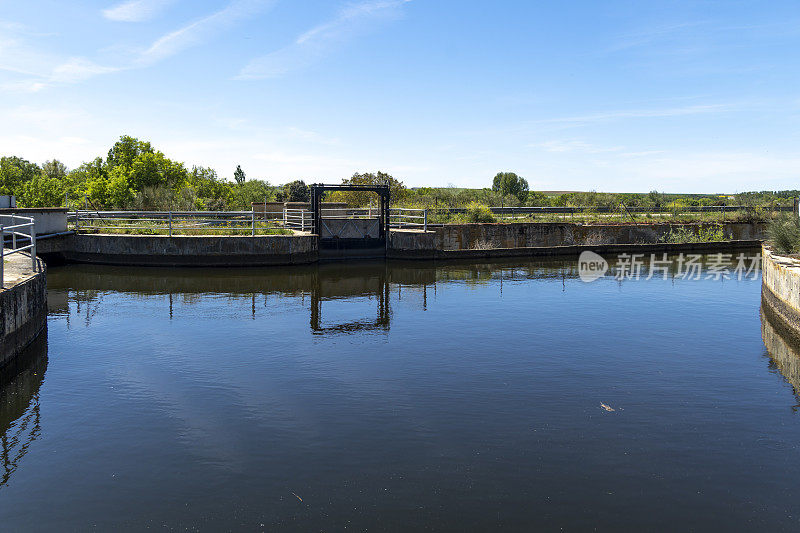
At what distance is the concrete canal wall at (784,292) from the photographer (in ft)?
47.3

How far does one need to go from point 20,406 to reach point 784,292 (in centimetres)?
1638

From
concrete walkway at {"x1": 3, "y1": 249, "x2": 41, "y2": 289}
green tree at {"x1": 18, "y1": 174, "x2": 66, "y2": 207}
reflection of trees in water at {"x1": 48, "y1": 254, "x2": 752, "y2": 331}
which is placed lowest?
reflection of trees in water at {"x1": 48, "y1": 254, "x2": 752, "y2": 331}

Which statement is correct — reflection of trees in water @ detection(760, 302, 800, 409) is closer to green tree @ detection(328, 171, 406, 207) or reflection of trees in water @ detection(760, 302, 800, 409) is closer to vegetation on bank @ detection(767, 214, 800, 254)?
vegetation on bank @ detection(767, 214, 800, 254)

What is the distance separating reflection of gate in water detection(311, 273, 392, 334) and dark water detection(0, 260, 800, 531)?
194 millimetres

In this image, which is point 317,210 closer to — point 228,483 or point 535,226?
point 535,226

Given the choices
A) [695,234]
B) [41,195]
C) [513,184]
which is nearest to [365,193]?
[695,234]

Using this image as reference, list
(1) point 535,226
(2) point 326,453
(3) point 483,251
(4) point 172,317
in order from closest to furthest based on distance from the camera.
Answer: (2) point 326,453, (4) point 172,317, (3) point 483,251, (1) point 535,226

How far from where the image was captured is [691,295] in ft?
65.9

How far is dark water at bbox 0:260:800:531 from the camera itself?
247 inches

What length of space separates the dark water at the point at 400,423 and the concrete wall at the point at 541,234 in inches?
661

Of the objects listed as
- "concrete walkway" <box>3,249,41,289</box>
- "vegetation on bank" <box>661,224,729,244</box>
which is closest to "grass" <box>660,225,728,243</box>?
"vegetation on bank" <box>661,224,729,244</box>

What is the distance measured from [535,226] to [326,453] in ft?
95.2

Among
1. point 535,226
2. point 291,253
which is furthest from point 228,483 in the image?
point 535,226

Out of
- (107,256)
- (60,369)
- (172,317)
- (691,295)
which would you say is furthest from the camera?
(107,256)
